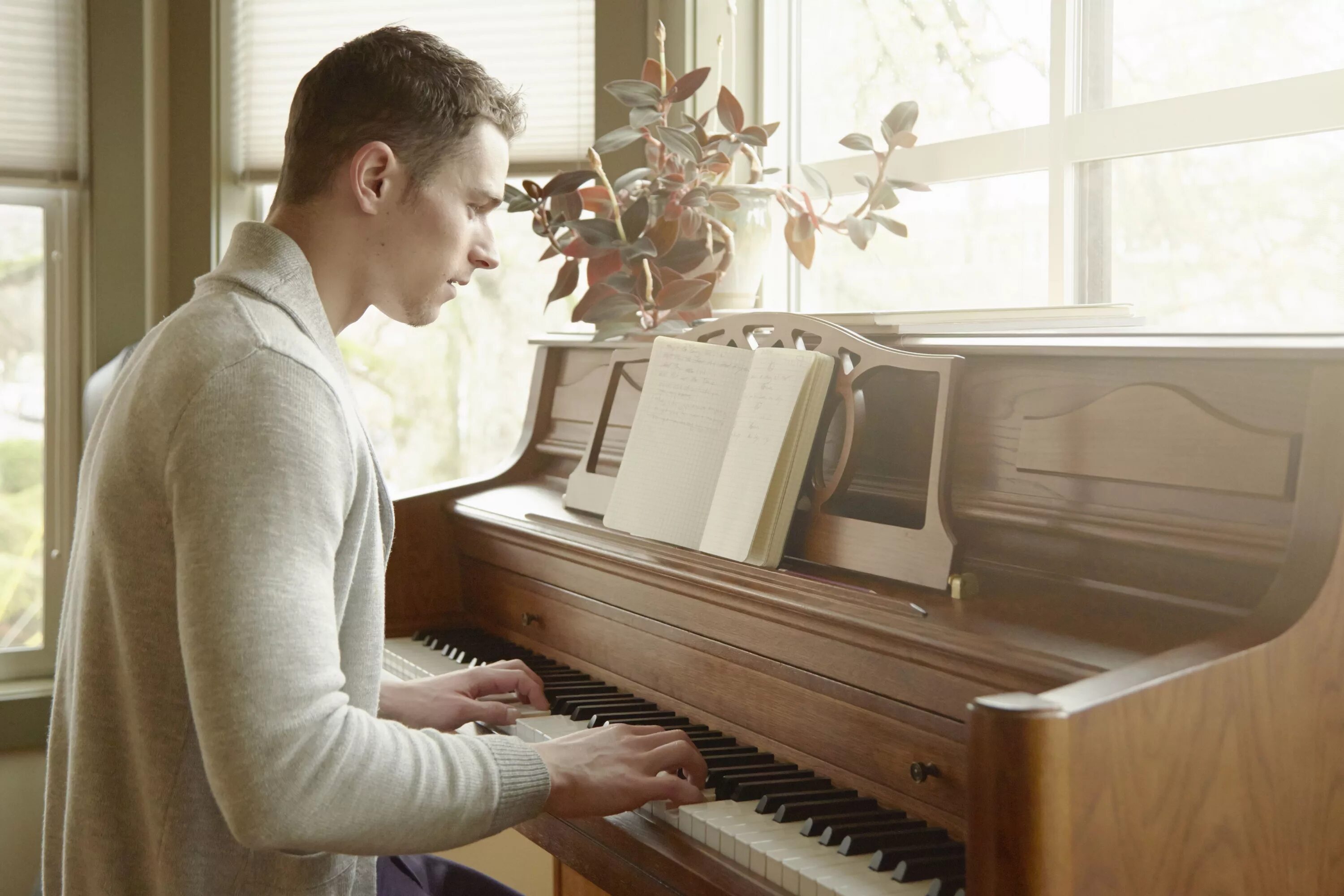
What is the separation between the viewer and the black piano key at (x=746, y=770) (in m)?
1.37

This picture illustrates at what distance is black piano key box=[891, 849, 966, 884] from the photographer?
1.12 meters

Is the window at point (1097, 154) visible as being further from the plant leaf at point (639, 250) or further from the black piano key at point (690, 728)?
the black piano key at point (690, 728)

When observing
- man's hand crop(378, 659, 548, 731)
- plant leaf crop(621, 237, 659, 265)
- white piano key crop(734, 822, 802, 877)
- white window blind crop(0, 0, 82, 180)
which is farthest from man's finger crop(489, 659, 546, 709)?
white window blind crop(0, 0, 82, 180)

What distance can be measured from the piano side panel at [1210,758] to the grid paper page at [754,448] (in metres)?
0.63

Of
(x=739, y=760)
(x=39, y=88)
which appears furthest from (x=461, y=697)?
(x=39, y=88)

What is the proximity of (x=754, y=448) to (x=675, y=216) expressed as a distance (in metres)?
0.76

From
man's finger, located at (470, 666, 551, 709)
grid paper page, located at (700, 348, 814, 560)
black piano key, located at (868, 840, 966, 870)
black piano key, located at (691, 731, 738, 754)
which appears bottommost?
black piano key, located at (868, 840, 966, 870)

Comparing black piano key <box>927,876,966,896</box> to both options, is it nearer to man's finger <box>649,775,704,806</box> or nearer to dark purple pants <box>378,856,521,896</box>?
man's finger <box>649,775,704,806</box>

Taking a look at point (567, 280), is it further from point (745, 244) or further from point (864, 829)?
point (864, 829)

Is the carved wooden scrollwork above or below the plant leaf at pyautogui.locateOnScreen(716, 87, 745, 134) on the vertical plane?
below

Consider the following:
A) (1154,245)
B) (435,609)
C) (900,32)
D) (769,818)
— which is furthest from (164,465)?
(900,32)

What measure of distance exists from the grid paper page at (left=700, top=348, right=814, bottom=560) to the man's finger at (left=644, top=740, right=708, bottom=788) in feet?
0.95

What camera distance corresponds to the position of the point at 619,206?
87.3 inches

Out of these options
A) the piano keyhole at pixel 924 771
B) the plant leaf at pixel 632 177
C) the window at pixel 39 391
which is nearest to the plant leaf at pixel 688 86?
the plant leaf at pixel 632 177
